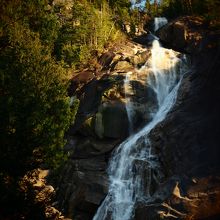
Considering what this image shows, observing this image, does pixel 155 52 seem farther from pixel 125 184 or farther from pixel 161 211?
pixel 161 211

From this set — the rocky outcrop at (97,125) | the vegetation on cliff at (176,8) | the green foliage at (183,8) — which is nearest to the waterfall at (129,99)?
the rocky outcrop at (97,125)

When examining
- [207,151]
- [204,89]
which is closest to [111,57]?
[204,89]

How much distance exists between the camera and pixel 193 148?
1864 cm

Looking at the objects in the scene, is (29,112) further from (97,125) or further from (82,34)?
(82,34)

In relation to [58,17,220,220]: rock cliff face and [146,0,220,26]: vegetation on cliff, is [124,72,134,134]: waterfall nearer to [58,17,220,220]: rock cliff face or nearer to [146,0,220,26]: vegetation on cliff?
[58,17,220,220]: rock cliff face

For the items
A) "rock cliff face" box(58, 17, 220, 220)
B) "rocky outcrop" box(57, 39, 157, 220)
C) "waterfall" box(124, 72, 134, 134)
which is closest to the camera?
"rock cliff face" box(58, 17, 220, 220)

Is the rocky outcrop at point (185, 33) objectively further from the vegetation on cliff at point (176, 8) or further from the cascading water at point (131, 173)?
the cascading water at point (131, 173)

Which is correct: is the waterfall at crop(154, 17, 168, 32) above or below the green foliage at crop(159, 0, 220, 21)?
below

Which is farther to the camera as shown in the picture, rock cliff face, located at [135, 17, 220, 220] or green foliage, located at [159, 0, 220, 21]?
green foliage, located at [159, 0, 220, 21]

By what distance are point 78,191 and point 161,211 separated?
26.0 ft

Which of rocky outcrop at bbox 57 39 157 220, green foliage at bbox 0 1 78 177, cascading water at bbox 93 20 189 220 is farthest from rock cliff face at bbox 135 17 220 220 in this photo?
green foliage at bbox 0 1 78 177

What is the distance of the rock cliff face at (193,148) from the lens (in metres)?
15.7

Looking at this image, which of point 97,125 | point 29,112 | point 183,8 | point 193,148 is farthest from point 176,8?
point 29,112

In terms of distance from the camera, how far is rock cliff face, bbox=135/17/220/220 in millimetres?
15703
